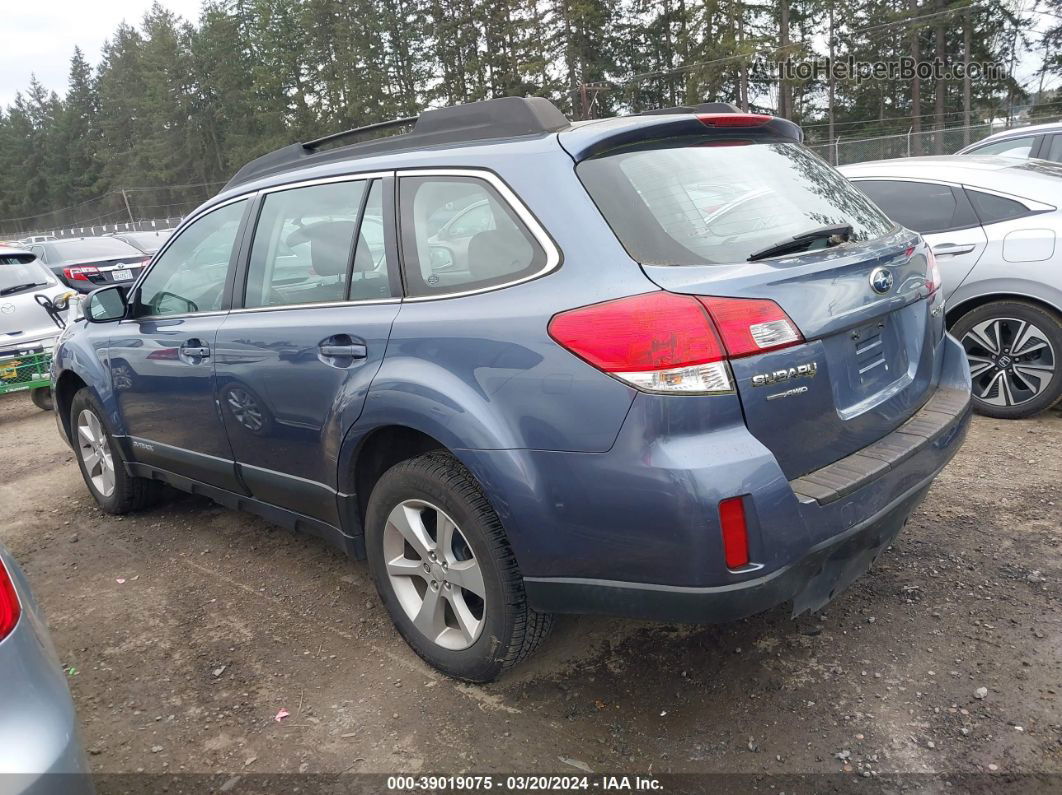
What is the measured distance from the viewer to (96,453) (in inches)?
189

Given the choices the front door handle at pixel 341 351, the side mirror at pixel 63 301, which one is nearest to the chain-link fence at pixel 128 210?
the side mirror at pixel 63 301

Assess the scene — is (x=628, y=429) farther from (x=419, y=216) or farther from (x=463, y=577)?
(x=419, y=216)

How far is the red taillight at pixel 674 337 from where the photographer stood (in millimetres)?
2088

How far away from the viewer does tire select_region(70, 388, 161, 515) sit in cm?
457

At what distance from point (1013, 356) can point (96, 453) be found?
5614 millimetres

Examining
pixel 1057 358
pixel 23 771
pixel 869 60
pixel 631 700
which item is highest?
pixel 869 60

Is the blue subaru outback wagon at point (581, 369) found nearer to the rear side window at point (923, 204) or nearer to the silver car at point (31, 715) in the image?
the silver car at point (31, 715)

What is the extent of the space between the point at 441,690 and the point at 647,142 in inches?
78.0

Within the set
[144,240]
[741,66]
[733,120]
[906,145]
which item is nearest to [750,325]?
[733,120]

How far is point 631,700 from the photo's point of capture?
2689mm

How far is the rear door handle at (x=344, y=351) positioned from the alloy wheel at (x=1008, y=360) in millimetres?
3934

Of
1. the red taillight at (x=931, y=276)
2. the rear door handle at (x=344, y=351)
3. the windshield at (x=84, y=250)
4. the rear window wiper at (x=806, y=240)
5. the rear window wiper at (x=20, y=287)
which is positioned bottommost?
the red taillight at (x=931, y=276)

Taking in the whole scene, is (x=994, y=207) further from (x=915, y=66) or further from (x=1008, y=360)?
(x=915, y=66)

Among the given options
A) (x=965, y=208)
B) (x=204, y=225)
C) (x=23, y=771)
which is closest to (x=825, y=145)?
(x=965, y=208)
